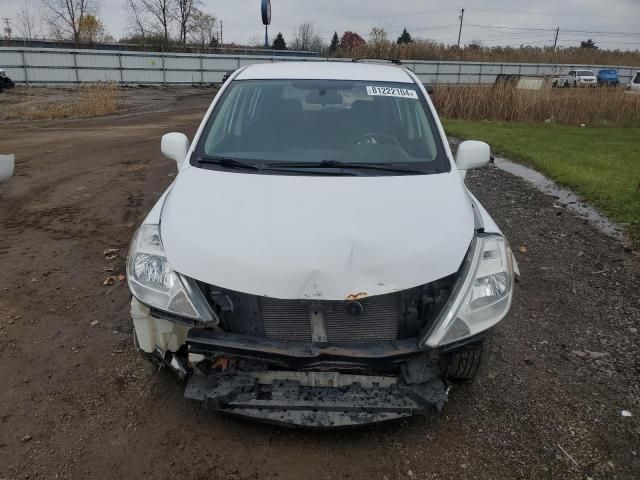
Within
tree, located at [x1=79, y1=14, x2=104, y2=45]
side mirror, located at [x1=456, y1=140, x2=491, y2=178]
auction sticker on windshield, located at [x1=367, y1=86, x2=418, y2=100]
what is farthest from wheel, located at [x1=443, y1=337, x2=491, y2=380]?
tree, located at [x1=79, y1=14, x2=104, y2=45]

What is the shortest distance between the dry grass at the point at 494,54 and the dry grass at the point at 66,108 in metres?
18.2

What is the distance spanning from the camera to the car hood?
91.0 inches

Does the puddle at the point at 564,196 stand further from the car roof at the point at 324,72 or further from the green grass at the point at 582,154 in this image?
the car roof at the point at 324,72

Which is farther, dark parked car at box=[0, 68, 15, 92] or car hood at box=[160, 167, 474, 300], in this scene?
dark parked car at box=[0, 68, 15, 92]

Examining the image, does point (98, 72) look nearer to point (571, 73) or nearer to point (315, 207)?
point (315, 207)

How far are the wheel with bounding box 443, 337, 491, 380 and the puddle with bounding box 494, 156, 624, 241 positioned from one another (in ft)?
12.9

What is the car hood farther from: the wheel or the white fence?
the white fence

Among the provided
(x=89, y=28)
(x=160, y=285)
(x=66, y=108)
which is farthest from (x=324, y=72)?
(x=89, y=28)

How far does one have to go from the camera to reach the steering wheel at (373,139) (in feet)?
11.6

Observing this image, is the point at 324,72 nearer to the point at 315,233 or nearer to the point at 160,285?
the point at 315,233

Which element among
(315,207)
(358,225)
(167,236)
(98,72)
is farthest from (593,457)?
(98,72)

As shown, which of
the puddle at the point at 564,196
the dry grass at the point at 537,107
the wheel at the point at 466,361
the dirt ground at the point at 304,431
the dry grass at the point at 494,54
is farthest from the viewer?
the dry grass at the point at 494,54

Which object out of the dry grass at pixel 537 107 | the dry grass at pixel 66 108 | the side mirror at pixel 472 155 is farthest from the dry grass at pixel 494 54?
the side mirror at pixel 472 155

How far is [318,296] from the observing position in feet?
7.45
